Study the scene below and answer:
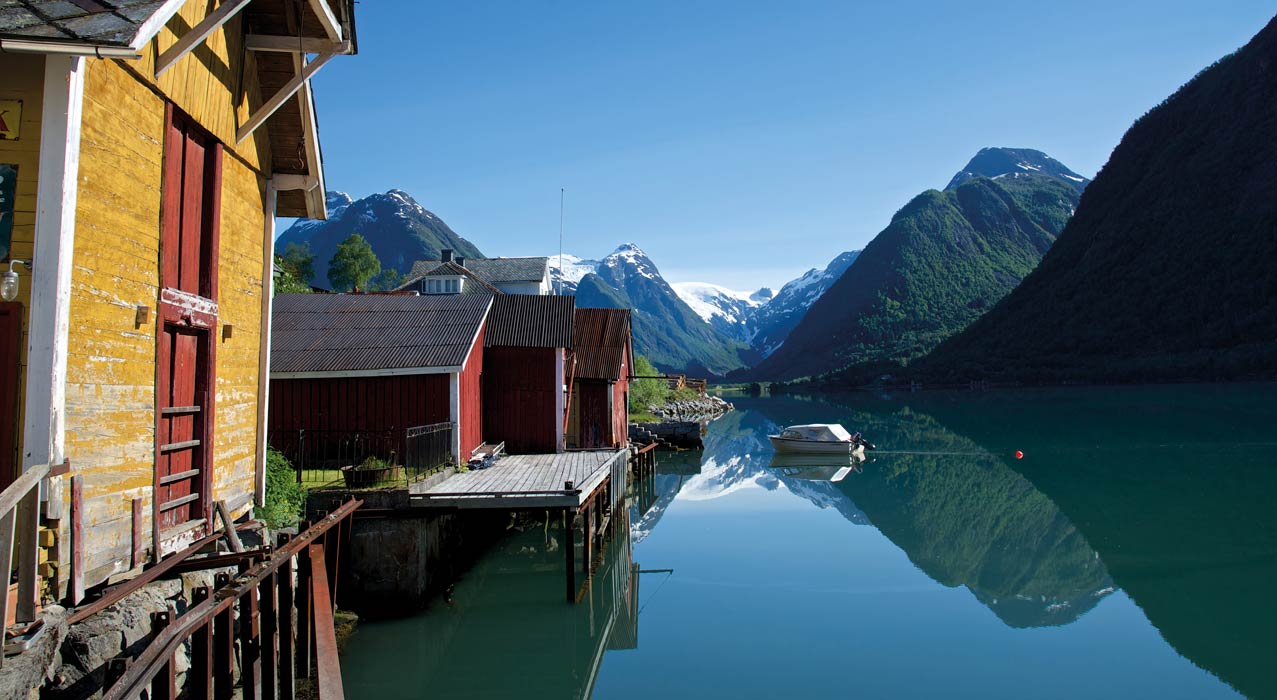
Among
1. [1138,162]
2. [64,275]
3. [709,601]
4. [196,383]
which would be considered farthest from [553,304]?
[1138,162]

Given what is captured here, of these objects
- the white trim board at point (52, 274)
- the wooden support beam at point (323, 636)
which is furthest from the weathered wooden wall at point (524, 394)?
the white trim board at point (52, 274)

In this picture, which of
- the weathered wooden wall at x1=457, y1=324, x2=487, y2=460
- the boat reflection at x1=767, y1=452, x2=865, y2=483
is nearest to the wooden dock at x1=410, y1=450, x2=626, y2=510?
the weathered wooden wall at x1=457, y1=324, x2=487, y2=460

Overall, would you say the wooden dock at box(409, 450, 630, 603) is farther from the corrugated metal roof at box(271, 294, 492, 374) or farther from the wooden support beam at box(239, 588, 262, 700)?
the wooden support beam at box(239, 588, 262, 700)

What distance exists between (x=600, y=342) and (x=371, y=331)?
9.49m

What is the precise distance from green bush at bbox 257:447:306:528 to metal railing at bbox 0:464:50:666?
20.5ft

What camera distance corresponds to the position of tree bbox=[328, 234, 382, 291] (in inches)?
2574

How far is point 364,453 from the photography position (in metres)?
20.1

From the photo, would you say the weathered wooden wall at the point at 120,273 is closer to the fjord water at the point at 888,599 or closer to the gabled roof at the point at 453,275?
the fjord water at the point at 888,599

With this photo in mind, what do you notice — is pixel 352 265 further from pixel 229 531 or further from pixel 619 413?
pixel 229 531

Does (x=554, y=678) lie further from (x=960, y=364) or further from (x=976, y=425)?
(x=960, y=364)

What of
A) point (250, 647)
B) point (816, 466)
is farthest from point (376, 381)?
point (816, 466)

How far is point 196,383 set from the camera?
34.1 ft

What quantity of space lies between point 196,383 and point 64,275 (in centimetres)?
349

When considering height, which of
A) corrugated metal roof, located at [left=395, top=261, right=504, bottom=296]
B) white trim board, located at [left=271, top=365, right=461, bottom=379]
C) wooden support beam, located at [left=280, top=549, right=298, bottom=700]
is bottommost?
wooden support beam, located at [left=280, top=549, right=298, bottom=700]
